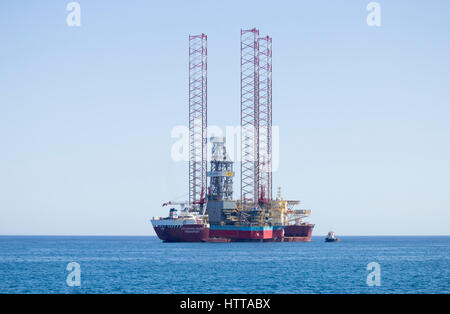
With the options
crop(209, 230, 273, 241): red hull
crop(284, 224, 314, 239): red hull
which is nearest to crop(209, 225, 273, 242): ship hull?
crop(209, 230, 273, 241): red hull

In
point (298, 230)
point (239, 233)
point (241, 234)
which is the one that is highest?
point (298, 230)

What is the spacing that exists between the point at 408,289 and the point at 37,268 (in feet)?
140

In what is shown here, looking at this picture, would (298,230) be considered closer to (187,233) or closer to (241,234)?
(241,234)

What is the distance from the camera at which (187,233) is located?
13150 cm

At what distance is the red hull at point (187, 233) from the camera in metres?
131

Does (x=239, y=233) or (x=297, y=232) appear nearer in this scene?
(x=239, y=233)

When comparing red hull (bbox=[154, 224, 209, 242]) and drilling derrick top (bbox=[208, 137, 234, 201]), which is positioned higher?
drilling derrick top (bbox=[208, 137, 234, 201])

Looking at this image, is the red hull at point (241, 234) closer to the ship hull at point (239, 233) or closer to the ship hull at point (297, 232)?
the ship hull at point (239, 233)

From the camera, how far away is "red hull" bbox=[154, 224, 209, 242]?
13088 cm

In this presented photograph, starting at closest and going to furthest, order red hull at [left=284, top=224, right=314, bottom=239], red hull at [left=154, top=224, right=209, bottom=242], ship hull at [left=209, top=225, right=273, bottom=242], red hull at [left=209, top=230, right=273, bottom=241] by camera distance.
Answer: red hull at [left=154, top=224, right=209, bottom=242], ship hull at [left=209, top=225, right=273, bottom=242], red hull at [left=209, top=230, right=273, bottom=241], red hull at [left=284, top=224, right=314, bottom=239]

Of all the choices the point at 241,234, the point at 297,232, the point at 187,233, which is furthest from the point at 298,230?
the point at 187,233

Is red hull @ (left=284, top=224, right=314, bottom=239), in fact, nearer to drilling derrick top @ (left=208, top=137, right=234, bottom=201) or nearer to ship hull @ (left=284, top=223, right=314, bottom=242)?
ship hull @ (left=284, top=223, right=314, bottom=242)
